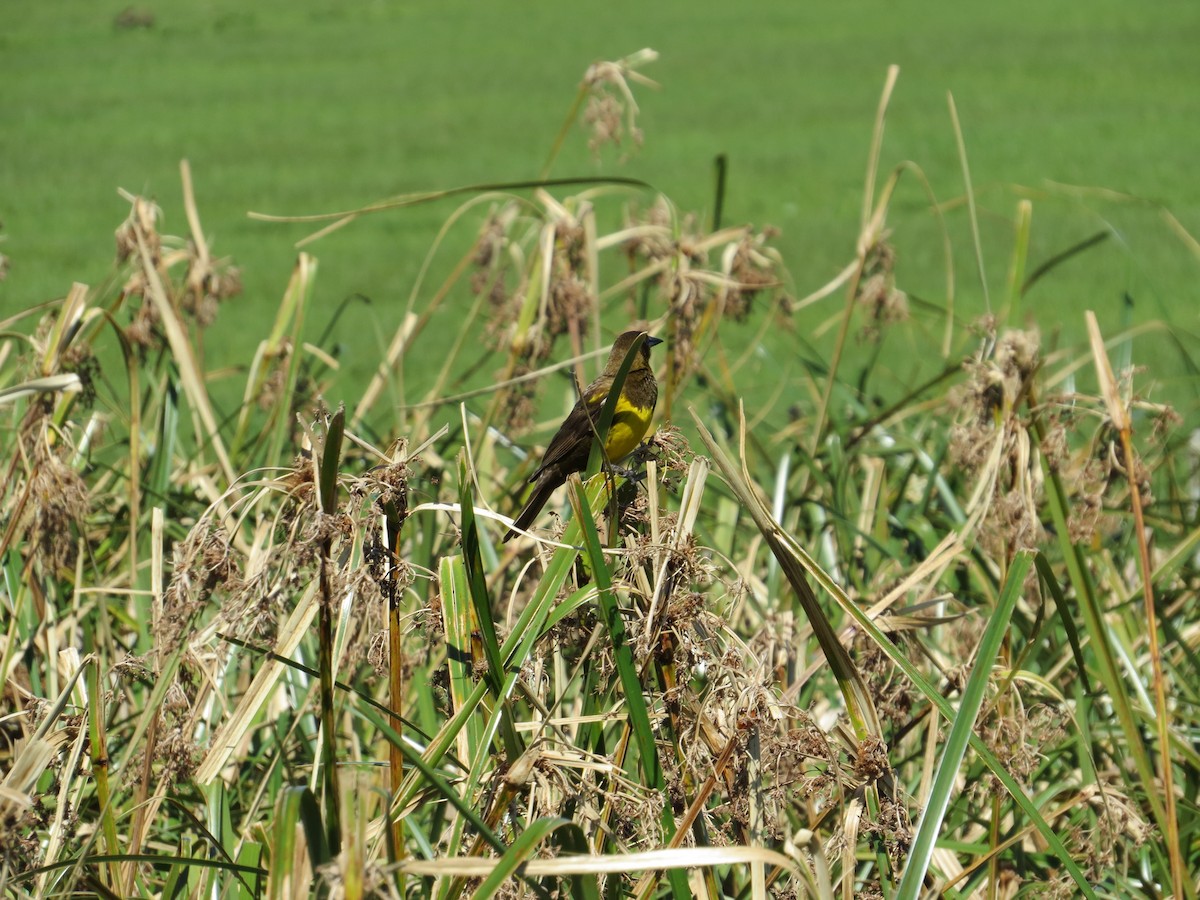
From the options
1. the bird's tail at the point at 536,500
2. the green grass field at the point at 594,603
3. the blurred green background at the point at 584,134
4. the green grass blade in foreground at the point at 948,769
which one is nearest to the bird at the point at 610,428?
the bird's tail at the point at 536,500

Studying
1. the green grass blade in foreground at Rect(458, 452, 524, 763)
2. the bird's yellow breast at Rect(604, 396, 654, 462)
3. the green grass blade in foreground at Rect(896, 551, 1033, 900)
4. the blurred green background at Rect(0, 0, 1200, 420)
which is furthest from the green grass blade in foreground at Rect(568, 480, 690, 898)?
the blurred green background at Rect(0, 0, 1200, 420)

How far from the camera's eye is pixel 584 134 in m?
5.79

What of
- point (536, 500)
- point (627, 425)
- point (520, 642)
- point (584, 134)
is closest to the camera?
point (520, 642)

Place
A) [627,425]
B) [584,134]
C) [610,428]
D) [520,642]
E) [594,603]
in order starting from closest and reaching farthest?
1. [520,642]
2. [594,603]
3. [610,428]
4. [627,425]
5. [584,134]

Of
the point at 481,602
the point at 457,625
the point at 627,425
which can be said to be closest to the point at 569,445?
the point at 627,425

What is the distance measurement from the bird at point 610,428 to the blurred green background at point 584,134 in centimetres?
163

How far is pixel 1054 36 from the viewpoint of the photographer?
2103 cm

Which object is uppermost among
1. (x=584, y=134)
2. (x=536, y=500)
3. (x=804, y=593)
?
(x=584, y=134)

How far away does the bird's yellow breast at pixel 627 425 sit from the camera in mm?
3621

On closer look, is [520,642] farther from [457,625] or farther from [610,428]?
[610,428]

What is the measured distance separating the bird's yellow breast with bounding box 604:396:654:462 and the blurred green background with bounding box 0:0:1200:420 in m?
1.63

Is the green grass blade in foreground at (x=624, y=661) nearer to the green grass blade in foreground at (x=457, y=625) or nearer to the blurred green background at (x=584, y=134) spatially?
the green grass blade in foreground at (x=457, y=625)

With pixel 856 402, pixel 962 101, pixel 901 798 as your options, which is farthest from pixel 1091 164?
pixel 901 798

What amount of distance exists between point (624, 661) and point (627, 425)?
1854mm
